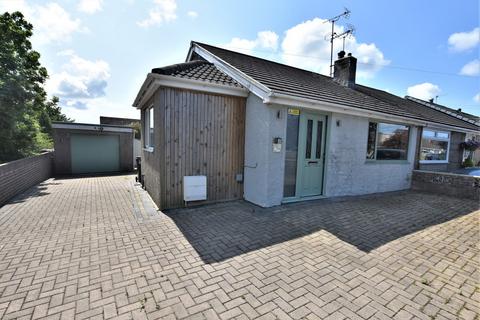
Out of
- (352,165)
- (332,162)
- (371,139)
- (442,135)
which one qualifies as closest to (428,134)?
(442,135)

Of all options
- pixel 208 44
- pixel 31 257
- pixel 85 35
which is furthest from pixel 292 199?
pixel 85 35

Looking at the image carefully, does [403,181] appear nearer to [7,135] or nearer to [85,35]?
[85,35]

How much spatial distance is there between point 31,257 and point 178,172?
314 centimetres

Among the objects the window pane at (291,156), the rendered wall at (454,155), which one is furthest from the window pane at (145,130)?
the rendered wall at (454,155)

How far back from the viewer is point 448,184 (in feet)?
27.1

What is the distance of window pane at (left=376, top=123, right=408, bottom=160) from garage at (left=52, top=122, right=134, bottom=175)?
13552mm

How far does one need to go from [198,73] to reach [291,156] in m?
3.57

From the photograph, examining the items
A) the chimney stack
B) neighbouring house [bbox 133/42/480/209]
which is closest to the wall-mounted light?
neighbouring house [bbox 133/42/480/209]

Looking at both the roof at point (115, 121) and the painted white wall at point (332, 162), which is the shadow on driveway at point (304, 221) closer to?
the painted white wall at point (332, 162)

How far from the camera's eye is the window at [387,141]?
8000 millimetres

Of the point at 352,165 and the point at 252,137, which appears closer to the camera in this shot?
the point at 252,137

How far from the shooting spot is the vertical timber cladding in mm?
5555

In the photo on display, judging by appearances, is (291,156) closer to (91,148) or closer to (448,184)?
(448,184)

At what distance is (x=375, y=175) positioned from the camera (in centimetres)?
818
